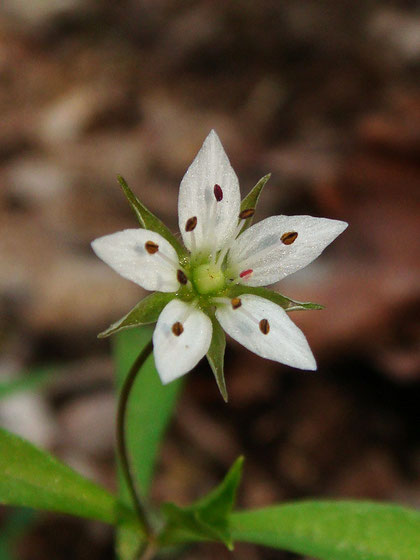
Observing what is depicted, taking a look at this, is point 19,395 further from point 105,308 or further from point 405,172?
point 405,172

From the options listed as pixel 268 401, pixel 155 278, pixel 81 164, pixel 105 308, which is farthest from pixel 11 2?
pixel 155 278

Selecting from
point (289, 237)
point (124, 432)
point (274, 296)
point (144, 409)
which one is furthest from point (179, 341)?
point (144, 409)

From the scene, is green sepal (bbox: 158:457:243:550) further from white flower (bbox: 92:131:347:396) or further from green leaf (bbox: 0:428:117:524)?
white flower (bbox: 92:131:347:396)

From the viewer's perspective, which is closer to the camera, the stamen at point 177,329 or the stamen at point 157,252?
the stamen at point 177,329

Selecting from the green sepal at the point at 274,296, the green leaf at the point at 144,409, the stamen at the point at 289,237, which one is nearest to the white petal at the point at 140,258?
the green sepal at the point at 274,296

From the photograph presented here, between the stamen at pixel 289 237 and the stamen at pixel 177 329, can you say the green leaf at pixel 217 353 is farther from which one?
the stamen at pixel 289 237

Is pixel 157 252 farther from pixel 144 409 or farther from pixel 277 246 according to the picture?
pixel 144 409
